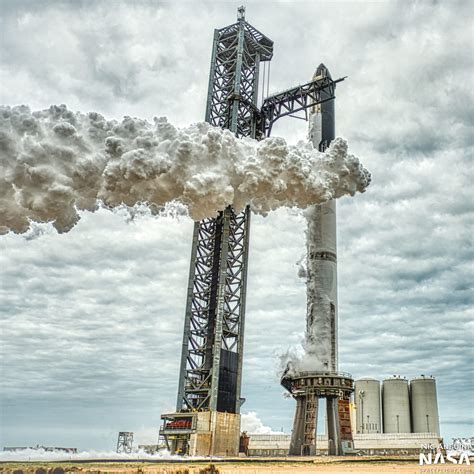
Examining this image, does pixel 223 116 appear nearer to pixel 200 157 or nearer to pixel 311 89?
pixel 311 89

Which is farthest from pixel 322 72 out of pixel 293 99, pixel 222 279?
pixel 222 279

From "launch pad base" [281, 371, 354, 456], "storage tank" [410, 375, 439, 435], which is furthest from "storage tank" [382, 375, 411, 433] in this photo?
"launch pad base" [281, 371, 354, 456]

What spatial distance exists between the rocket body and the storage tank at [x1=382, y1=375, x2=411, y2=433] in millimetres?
26593

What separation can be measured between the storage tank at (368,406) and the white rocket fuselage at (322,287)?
2684 cm

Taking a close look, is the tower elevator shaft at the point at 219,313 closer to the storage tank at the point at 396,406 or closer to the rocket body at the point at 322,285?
the rocket body at the point at 322,285

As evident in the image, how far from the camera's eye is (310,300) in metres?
56.1

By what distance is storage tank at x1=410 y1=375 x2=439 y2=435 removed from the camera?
73750 millimetres

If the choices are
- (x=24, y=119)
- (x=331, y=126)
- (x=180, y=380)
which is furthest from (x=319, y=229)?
(x=24, y=119)

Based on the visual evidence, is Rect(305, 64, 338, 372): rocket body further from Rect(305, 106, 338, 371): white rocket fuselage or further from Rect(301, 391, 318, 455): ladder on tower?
Rect(301, 391, 318, 455): ladder on tower

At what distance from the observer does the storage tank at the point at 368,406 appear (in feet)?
251

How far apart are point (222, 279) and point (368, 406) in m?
37.0

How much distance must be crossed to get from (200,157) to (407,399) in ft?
190

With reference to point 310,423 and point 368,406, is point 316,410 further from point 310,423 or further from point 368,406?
point 368,406

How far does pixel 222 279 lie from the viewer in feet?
178
